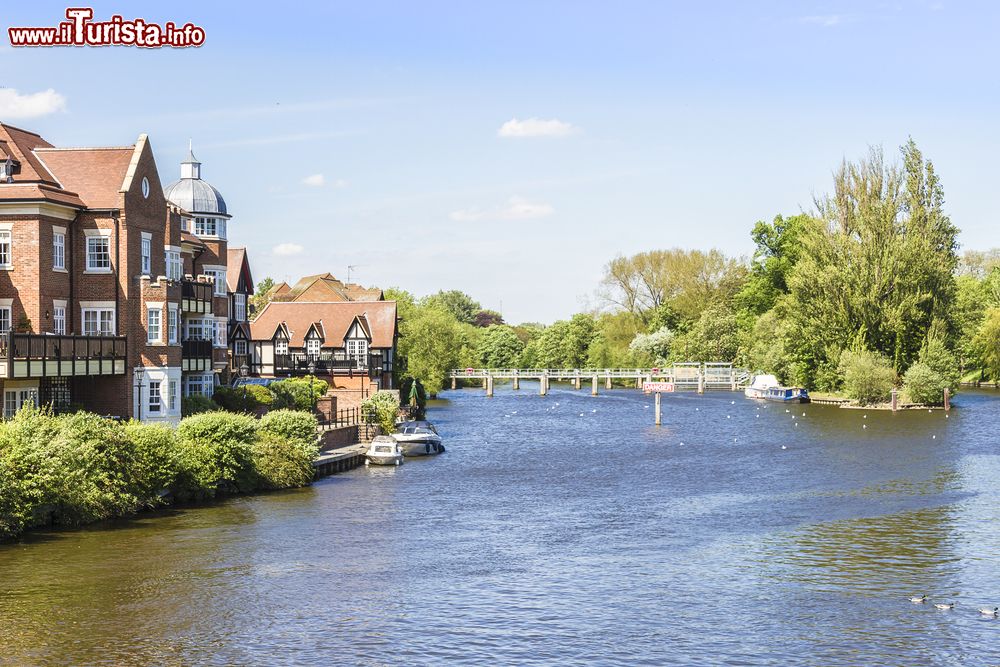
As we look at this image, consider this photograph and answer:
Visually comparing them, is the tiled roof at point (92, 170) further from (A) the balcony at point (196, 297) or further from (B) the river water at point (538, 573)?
(B) the river water at point (538, 573)

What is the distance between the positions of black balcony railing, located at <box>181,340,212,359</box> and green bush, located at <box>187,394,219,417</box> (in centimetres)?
238

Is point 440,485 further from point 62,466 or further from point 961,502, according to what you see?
point 961,502

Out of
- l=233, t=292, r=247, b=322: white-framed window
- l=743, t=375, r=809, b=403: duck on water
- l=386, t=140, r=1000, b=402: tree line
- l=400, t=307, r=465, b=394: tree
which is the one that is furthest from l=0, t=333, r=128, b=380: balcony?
l=743, t=375, r=809, b=403: duck on water

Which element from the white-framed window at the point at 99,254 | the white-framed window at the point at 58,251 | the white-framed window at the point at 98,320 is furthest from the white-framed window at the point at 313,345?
the white-framed window at the point at 58,251

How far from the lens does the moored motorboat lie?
69875mm

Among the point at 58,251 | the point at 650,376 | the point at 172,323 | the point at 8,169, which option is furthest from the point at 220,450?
the point at 650,376

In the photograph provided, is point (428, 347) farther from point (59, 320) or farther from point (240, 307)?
point (59, 320)

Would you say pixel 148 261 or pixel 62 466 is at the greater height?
pixel 148 261

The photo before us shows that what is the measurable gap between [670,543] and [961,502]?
17.6 metres

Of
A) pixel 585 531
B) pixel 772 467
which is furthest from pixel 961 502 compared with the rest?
pixel 585 531

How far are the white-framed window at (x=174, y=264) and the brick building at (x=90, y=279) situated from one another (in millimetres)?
1040

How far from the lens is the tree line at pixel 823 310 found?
109 m

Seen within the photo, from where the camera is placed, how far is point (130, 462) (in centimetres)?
4462

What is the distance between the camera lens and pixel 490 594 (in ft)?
113
